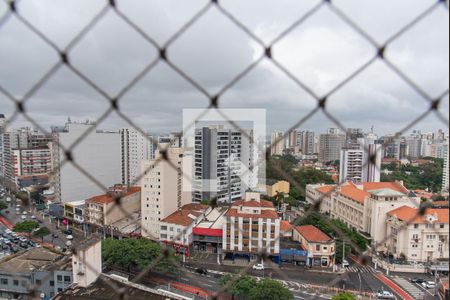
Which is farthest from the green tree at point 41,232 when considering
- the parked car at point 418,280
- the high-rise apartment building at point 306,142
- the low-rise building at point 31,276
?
the high-rise apartment building at point 306,142

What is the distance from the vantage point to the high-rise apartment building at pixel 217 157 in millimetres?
7832

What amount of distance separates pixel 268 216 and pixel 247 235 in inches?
20.2

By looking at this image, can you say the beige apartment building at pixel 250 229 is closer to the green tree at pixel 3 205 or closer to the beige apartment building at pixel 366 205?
the beige apartment building at pixel 366 205

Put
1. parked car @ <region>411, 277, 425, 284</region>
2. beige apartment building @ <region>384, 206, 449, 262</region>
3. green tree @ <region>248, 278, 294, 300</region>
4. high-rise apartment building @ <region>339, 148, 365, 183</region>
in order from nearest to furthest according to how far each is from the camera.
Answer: green tree @ <region>248, 278, 294, 300</region>
beige apartment building @ <region>384, 206, 449, 262</region>
parked car @ <region>411, 277, 425, 284</region>
high-rise apartment building @ <region>339, 148, 365, 183</region>

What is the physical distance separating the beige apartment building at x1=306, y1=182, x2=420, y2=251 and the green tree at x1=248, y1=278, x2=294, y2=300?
171cm

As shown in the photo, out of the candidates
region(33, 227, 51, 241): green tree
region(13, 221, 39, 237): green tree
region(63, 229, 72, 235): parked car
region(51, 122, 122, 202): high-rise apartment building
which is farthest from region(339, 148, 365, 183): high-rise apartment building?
region(13, 221, 39, 237): green tree

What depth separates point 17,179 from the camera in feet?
35.3

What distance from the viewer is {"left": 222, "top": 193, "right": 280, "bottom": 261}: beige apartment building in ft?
17.2

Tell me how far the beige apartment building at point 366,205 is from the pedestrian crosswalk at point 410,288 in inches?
21.6

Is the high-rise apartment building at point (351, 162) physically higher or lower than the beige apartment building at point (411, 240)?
higher

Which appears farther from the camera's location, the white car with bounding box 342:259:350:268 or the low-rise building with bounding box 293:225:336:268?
the low-rise building with bounding box 293:225:336:268

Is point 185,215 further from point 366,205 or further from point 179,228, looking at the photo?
point 366,205

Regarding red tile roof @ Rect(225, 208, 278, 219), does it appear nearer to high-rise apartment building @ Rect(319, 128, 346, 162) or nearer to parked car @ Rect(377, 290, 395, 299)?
parked car @ Rect(377, 290, 395, 299)

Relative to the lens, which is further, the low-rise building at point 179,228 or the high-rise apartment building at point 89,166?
the high-rise apartment building at point 89,166
